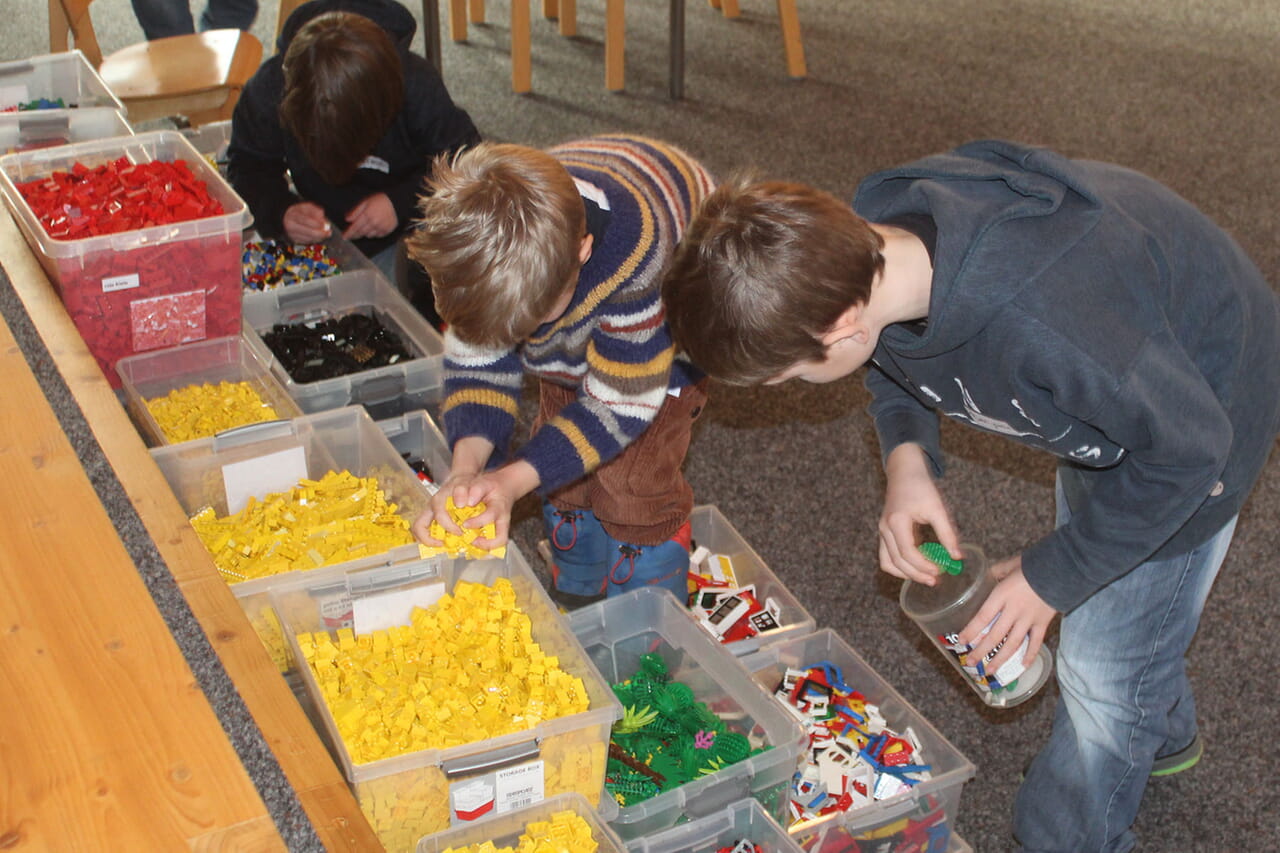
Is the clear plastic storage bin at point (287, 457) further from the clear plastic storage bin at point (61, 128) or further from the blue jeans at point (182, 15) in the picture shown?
the blue jeans at point (182, 15)

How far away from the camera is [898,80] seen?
3873 mm

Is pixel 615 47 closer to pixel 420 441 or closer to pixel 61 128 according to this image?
pixel 61 128

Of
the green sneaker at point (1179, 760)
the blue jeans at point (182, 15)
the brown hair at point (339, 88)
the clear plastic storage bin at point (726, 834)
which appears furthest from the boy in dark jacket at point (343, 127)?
the green sneaker at point (1179, 760)

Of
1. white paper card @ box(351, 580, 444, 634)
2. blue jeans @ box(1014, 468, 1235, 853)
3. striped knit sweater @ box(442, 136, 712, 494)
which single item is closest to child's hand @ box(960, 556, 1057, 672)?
blue jeans @ box(1014, 468, 1235, 853)

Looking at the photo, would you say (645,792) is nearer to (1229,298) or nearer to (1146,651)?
(1146,651)

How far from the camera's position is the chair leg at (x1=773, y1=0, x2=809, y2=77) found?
12.4ft

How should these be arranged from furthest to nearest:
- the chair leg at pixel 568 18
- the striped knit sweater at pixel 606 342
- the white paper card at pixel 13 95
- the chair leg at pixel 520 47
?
1. the chair leg at pixel 568 18
2. the chair leg at pixel 520 47
3. the white paper card at pixel 13 95
4. the striped knit sweater at pixel 606 342

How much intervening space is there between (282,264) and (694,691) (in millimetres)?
1203

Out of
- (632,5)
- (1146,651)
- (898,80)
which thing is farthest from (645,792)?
(632,5)

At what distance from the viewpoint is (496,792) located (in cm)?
120

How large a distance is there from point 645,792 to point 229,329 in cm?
96

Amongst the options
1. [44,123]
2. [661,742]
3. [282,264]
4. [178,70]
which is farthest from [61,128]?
[661,742]

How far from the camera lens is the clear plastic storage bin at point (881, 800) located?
1426 millimetres

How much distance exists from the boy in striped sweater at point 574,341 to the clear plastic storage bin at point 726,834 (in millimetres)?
372
